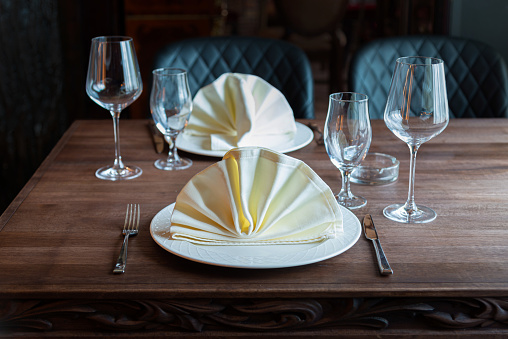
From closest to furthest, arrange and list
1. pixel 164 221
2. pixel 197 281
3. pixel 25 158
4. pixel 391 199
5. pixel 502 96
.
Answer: pixel 197 281, pixel 164 221, pixel 391 199, pixel 502 96, pixel 25 158

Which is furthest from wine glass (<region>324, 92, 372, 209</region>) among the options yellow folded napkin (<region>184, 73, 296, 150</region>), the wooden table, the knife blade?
the knife blade

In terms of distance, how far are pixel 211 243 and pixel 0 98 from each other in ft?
4.71

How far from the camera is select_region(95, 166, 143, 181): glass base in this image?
1131mm

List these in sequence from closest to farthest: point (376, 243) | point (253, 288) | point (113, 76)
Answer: point (253, 288) < point (376, 243) < point (113, 76)

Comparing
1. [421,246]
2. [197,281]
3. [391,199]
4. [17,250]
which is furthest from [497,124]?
[17,250]

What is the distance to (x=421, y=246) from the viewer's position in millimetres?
840

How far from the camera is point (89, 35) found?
3244 mm

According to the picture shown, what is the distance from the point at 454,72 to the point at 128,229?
129 cm

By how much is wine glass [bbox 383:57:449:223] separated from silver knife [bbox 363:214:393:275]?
0.05 metres

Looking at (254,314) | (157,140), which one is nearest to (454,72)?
(157,140)

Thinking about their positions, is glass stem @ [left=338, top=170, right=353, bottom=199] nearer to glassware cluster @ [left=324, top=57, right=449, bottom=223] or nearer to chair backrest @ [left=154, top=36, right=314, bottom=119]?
glassware cluster @ [left=324, top=57, right=449, bottom=223]

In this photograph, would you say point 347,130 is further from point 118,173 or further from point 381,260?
point 118,173

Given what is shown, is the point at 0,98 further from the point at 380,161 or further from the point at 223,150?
the point at 380,161

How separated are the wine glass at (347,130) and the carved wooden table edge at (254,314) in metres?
0.26
